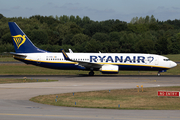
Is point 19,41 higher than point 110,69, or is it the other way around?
point 19,41

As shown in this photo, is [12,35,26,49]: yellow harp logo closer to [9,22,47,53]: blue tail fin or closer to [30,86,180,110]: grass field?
[9,22,47,53]: blue tail fin

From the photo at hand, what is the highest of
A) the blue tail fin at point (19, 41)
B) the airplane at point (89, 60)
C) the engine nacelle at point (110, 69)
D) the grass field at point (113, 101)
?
the blue tail fin at point (19, 41)

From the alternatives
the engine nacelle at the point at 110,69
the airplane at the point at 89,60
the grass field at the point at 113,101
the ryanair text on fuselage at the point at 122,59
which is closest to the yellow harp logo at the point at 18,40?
the airplane at the point at 89,60

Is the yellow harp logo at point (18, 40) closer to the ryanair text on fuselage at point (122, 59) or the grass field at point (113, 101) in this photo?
the ryanair text on fuselage at point (122, 59)

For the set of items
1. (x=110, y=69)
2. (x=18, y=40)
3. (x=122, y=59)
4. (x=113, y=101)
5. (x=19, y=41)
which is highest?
(x=18, y=40)

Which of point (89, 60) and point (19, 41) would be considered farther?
point (19, 41)

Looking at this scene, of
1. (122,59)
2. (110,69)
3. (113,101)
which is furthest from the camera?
(122,59)

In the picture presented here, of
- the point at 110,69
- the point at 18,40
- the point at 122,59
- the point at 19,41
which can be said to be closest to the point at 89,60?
the point at 110,69

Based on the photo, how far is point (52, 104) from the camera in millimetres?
21781

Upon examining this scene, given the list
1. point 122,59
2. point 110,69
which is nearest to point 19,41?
point 110,69

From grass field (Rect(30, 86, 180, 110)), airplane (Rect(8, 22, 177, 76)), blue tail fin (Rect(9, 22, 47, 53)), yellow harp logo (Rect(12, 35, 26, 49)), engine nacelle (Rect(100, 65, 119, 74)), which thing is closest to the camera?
grass field (Rect(30, 86, 180, 110))

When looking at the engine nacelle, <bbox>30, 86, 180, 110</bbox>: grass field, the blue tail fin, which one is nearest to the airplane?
the blue tail fin

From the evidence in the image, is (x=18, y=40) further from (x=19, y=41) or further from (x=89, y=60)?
(x=89, y=60)

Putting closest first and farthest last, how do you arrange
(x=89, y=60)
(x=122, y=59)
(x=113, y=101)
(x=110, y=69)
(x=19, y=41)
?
(x=113, y=101)
(x=110, y=69)
(x=122, y=59)
(x=89, y=60)
(x=19, y=41)
